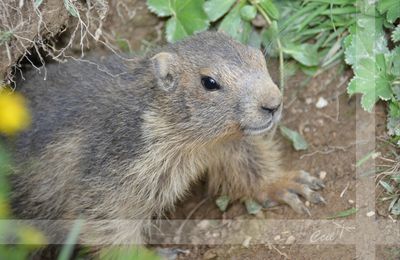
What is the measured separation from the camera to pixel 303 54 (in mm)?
6660

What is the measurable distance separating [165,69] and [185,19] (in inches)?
56.5

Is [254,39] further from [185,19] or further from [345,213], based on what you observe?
[345,213]

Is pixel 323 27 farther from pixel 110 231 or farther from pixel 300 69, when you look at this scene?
pixel 110 231

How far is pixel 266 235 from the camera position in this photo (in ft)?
19.6

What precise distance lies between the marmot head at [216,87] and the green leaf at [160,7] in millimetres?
1269

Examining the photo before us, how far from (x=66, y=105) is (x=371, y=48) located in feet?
8.63

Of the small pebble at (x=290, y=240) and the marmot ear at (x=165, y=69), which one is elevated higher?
the marmot ear at (x=165, y=69)

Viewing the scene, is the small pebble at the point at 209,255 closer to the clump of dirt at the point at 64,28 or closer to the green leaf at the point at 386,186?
the green leaf at the point at 386,186

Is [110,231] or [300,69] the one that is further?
[300,69]

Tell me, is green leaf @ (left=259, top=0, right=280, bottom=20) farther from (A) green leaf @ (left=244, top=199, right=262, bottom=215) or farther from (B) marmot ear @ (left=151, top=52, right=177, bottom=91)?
(A) green leaf @ (left=244, top=199, right=262, bottom=215)

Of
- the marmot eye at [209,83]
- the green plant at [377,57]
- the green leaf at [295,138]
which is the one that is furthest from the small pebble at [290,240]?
A: the marmot eye at [209,83]

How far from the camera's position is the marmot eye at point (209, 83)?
5.30 m

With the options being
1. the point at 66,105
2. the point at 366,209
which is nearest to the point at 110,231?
the point at 66,105

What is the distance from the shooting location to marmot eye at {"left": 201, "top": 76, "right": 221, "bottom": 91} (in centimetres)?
530
